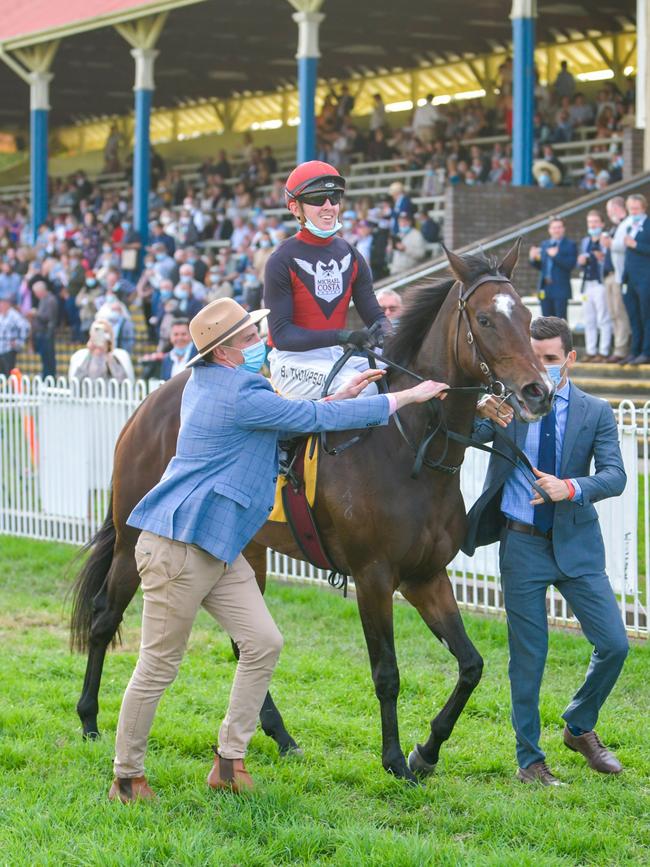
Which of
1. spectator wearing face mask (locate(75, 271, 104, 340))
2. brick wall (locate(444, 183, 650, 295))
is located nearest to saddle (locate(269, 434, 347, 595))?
brick wall (locate(444, 183, 650, 295))

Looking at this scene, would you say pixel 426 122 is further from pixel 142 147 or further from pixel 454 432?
pixel 454 432

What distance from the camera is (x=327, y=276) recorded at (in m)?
5.73

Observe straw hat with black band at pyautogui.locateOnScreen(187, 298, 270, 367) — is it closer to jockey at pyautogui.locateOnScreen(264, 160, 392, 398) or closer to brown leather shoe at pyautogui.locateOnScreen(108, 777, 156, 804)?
jockey at pyautogui.locateOnScreen(264, 160, 392, 398)

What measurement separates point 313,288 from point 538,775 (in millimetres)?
2296

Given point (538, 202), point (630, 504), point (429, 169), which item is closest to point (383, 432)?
point (630, 504)

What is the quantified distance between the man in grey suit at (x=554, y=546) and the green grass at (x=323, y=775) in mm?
334

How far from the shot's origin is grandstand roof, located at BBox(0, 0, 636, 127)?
24391 mm

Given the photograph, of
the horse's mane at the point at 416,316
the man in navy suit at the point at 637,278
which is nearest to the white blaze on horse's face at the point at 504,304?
the horse's mane at the point at 416,316

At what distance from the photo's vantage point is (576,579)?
5289 mm

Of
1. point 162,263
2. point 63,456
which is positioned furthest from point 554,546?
point 162,263

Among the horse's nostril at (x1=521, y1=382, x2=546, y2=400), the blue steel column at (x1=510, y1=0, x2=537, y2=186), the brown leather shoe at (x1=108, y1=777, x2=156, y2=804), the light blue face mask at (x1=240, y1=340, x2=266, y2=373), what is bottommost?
the brown leather shoe at (x1=108, y1=777, x2=156, y2=804)

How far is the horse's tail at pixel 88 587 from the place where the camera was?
638 cm

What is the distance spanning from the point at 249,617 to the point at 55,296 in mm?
19288

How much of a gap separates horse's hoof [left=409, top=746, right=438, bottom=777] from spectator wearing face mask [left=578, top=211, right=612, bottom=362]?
9.31 m
